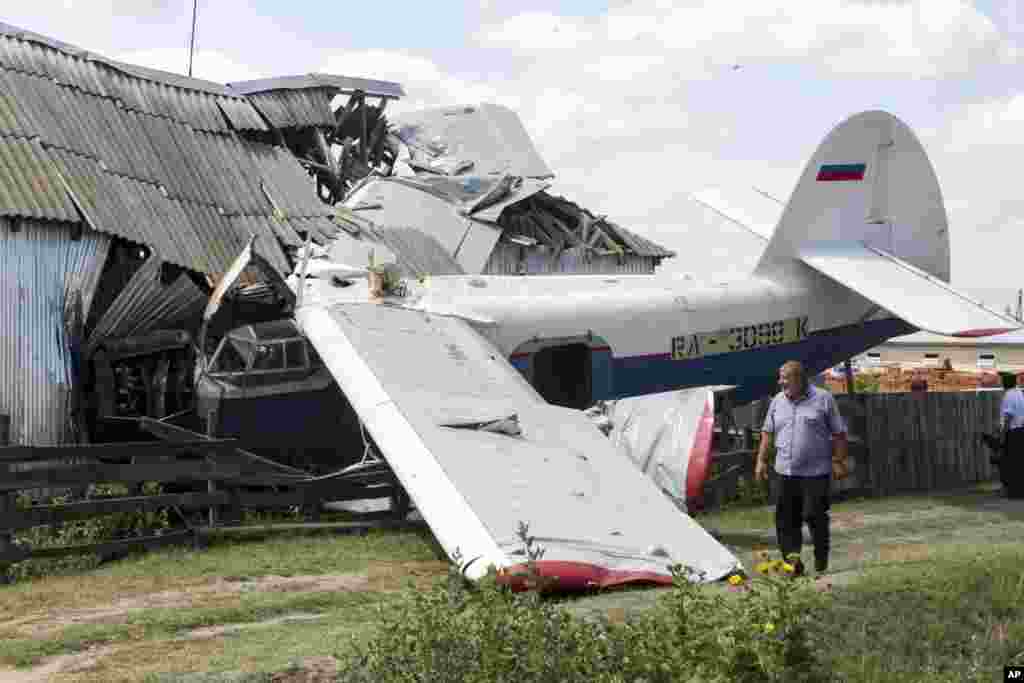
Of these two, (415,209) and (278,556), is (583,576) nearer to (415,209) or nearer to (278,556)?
(278,556)

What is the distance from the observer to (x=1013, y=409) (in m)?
17.5

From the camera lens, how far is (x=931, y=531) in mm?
13789

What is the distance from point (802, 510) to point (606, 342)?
5.42m

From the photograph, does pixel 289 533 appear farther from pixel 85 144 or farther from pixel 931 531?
pixel 85 144

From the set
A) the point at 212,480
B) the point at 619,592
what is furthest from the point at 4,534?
the point at 619,592

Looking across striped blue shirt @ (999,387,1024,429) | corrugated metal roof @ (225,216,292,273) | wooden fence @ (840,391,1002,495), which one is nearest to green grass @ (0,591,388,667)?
corrugated metal roof @ (225,216,292,273)

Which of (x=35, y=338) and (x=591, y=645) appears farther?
(x=35, y=338)

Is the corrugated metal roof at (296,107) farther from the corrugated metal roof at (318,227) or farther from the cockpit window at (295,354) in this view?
the cockpit window at (295,354)

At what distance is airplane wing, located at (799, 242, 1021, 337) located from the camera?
47.8 ft

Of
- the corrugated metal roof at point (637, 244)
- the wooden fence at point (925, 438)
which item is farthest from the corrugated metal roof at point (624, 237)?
the wooden fence at point (925, 438)

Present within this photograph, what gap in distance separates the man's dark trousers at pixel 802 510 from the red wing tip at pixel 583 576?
5.10ft

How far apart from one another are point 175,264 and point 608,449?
8.64 meters

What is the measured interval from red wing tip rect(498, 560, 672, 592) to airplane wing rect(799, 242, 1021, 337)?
743cm

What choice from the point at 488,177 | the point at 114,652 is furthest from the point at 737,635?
the point at 488,177
